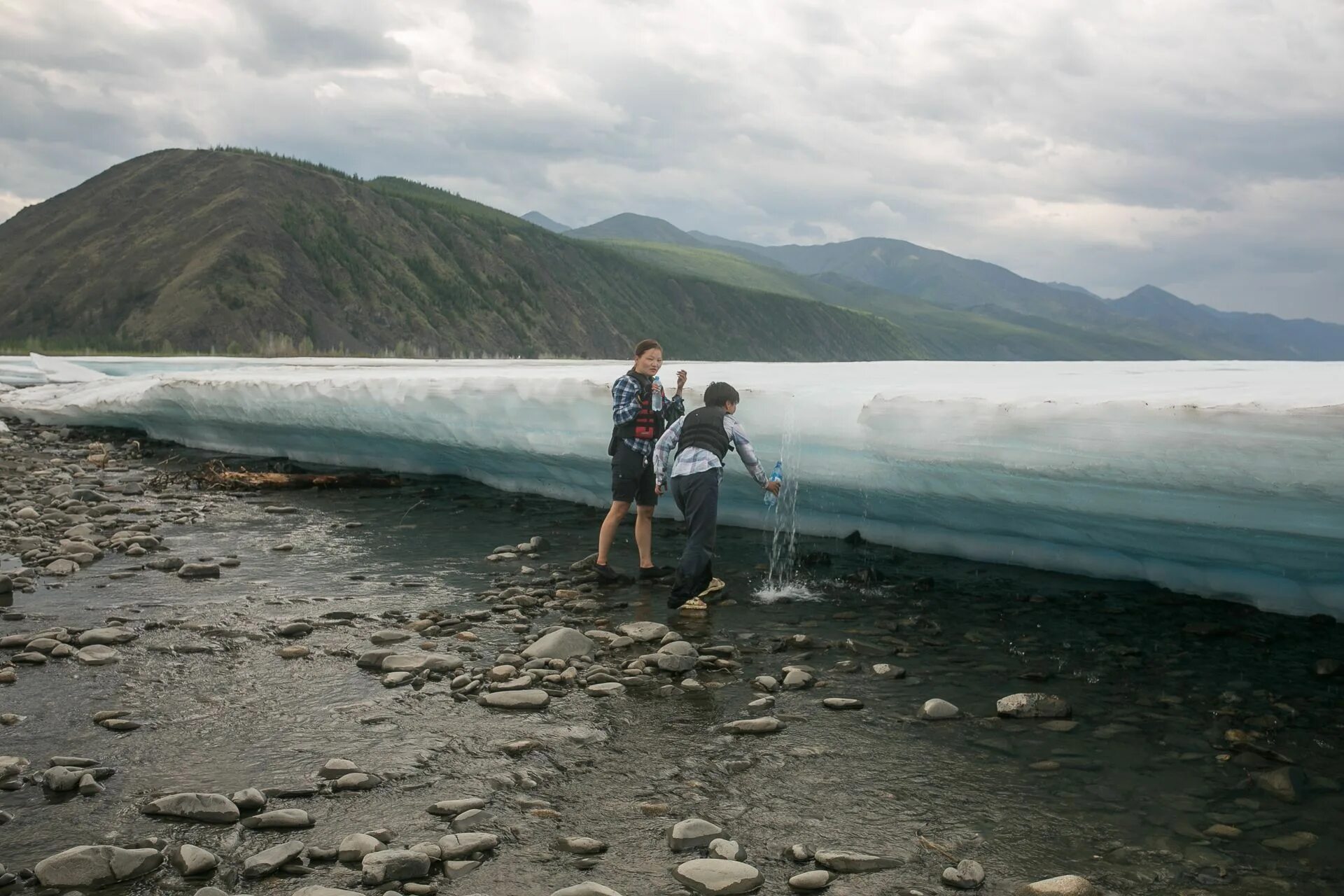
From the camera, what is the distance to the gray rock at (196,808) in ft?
11.6

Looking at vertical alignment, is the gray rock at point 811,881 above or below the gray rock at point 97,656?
above

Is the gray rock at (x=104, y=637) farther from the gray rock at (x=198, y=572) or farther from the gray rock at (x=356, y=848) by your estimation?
the gray rock at (x=356, y=848)

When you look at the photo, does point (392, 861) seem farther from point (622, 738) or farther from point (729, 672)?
point (729, 672)

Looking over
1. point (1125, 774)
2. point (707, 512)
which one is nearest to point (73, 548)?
point (707, 512)

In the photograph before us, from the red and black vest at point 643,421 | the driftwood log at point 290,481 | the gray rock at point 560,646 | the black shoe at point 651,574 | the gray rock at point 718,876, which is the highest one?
the red and black vest at point 643,421

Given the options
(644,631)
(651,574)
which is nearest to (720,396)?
(651,574)

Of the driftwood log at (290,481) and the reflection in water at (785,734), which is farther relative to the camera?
the driftwood log at (290,481)

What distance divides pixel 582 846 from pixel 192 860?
1175mm

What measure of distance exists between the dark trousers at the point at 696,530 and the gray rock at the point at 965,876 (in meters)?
3.46

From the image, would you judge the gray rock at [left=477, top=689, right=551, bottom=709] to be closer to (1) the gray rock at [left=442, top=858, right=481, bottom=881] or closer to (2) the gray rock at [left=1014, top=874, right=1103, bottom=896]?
(1) the gray rock at [left=442, top=858, right=481, bottom=881]

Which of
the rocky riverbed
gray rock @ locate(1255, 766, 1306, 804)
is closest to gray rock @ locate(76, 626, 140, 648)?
the rocky riverbed

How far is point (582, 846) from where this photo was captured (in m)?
3.39

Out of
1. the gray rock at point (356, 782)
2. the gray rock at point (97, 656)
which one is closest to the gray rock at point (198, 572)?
the gray rock at point (97, 656)

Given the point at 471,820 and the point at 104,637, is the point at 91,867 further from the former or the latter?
the point at 104,637
